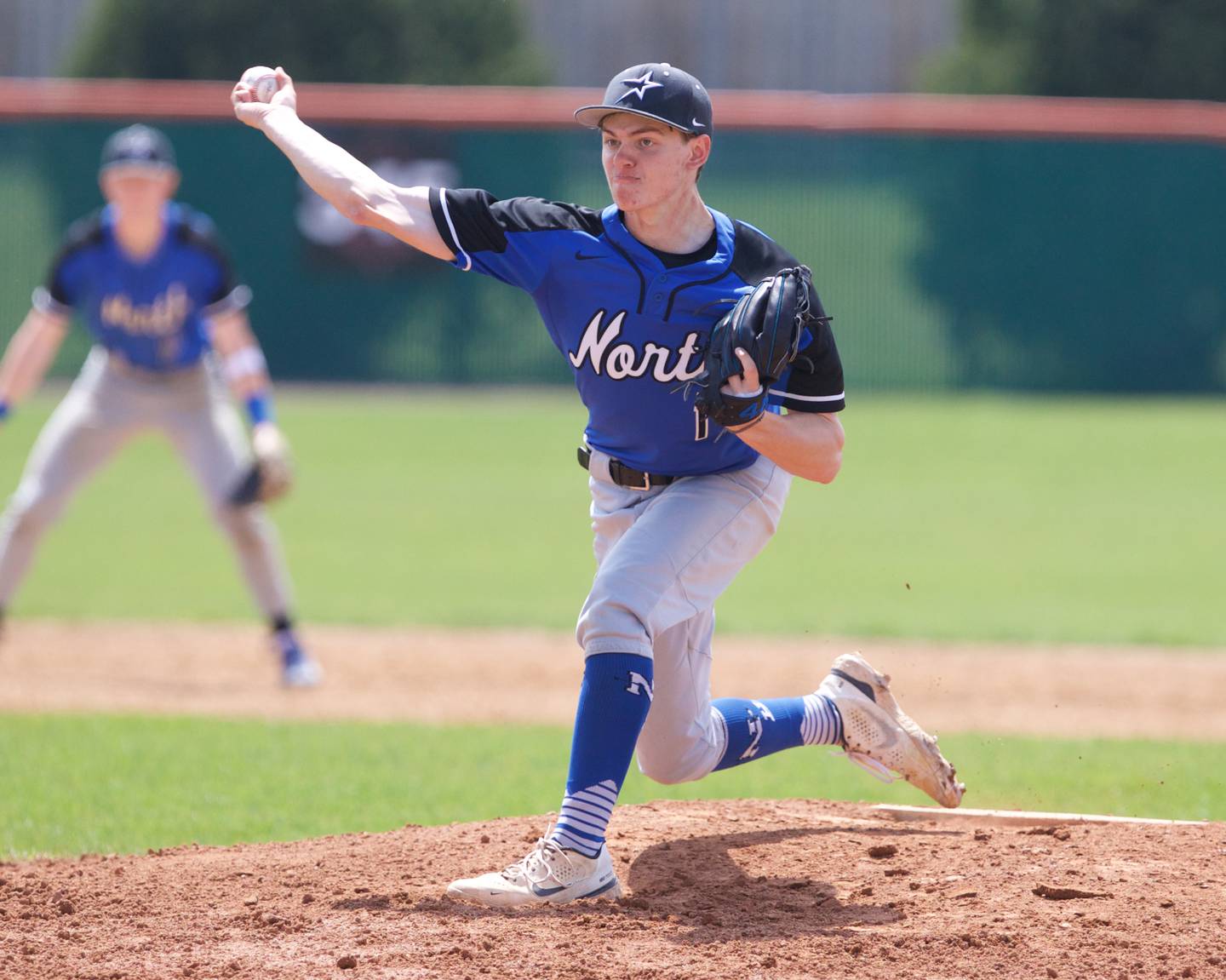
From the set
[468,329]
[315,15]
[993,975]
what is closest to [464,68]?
[315,15]

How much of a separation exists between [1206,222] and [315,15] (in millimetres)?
13833

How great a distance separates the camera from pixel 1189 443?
1756 centimetres

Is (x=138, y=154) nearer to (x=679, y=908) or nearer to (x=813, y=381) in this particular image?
(x=813, y=381)

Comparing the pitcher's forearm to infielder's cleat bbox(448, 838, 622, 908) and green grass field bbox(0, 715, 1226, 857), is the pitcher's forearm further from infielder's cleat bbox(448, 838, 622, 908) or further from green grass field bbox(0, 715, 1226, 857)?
green grass field bbox(0, 715, 1226, 857)

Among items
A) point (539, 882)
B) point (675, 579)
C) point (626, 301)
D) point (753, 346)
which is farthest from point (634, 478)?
point (539, 882)

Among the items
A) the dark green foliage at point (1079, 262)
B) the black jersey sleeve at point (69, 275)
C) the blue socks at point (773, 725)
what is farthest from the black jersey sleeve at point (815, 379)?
the dark green foliage at point (1079, 262)

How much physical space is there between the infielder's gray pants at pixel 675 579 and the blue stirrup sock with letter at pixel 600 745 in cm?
7

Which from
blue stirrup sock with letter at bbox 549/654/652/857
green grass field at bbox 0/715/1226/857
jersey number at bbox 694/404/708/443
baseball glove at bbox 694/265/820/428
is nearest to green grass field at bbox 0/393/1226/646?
green grass field at bbox 0/715/1226/857

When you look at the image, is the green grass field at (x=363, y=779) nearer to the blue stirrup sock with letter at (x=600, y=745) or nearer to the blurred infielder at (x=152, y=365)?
the blurred infielder at (x=152, y=365)

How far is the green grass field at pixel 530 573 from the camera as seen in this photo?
590cm

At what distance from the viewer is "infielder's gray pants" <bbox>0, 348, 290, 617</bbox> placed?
8.01m

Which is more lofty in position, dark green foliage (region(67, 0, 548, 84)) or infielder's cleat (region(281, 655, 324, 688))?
dark green foliage (region(67, 0, 548, 84))

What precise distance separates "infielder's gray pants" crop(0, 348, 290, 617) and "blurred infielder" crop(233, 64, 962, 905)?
3813 mm

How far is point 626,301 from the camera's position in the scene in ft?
13.6
